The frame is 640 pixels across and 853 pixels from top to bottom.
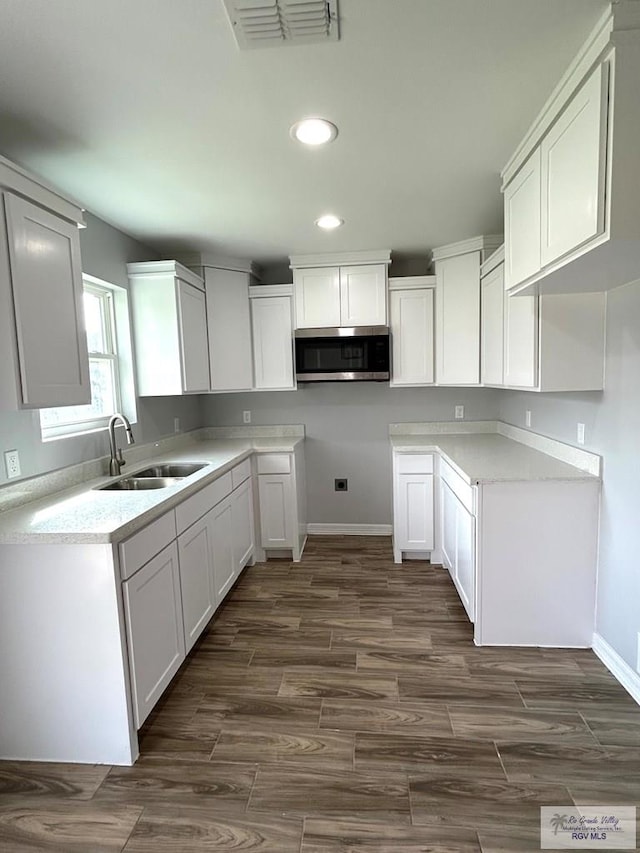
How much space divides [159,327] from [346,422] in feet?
5.88

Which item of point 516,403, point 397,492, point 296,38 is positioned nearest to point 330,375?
point 397,492

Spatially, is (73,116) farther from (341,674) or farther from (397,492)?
(397,492)

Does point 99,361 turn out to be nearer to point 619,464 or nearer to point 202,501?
point 202,501

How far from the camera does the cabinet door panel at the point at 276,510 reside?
347 centimetres

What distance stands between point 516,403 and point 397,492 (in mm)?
1141

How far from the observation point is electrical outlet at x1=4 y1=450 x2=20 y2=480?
188cm

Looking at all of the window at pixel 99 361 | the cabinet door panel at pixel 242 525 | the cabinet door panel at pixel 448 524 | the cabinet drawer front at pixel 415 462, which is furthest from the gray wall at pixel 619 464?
the window at pixel 99 361

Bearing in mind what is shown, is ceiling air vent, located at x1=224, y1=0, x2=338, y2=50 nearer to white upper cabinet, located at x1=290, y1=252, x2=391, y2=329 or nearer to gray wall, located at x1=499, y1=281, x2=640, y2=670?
gray wall, located at x1=499, y1=281, x2=640, y2=670

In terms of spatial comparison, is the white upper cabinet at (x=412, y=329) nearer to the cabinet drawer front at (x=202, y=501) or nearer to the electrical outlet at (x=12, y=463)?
the cabinet drawer front at (x=202, y=501)

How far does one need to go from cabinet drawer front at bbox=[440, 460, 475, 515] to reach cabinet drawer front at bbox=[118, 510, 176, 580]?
1.56m

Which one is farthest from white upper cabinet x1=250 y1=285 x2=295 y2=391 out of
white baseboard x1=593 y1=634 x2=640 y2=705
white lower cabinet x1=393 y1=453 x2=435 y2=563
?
white baseboard x1=593 y1=634 x2=640 y2=705

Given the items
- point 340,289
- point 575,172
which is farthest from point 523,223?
point 340,289

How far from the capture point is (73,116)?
1.60 meters

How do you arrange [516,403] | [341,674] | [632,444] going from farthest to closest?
[516,403], [341,674], [632,444]
